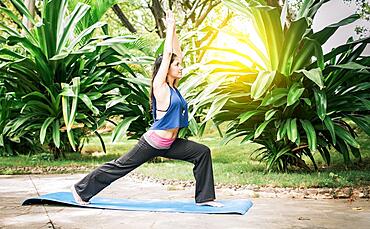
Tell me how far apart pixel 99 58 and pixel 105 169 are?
330cm

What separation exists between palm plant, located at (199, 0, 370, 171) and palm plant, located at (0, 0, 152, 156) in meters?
1.59

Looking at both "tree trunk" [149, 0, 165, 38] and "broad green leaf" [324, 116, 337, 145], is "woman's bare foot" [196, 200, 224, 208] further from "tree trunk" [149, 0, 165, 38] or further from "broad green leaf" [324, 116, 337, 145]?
"tree trunk" [149, 0, 165, 38]

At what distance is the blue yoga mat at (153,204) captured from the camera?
310 cm

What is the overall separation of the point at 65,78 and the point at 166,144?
3.37m

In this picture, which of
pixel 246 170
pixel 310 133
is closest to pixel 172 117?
pixel 310 133

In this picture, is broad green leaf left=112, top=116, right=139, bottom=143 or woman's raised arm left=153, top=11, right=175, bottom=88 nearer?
woman's raised arm left=153, top=11, right=175, bottom=88

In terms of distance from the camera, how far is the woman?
3230mm

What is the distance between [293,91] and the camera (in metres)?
4.23

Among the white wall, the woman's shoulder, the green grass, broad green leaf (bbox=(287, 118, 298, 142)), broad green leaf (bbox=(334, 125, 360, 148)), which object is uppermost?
the white wall

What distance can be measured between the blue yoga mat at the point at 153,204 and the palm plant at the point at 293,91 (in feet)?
3.82

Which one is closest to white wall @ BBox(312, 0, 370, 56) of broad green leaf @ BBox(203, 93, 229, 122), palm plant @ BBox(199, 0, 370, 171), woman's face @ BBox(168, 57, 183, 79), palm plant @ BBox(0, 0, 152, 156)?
palm plant @ BBox(199, 0, 370, 171)

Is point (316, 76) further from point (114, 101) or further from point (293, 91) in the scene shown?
point (114, 101)

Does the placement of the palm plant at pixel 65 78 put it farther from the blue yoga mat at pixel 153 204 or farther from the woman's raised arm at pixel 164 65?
the woman's raised arm at pixel 164 65

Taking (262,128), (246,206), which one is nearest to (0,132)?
(262,128)
